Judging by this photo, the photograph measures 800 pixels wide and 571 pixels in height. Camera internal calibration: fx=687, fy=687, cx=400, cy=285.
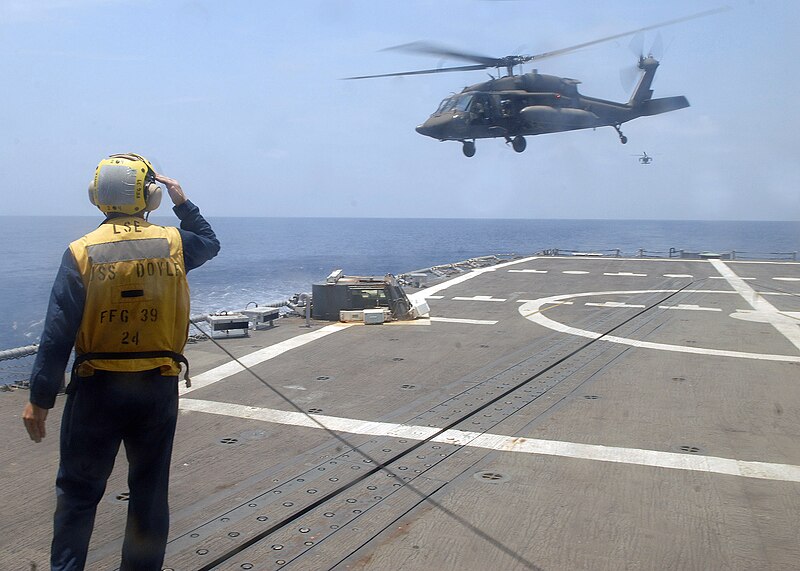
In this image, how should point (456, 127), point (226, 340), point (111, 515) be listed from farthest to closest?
point (456, 127)
point (226, 340)
point (111, 515)

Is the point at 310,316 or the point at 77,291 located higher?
the point at 77,291

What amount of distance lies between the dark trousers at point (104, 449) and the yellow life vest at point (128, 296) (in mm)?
90

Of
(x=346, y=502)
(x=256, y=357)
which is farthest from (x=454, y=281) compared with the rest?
(x=346, y=502)

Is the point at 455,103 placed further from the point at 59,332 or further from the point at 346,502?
the point at 59,332

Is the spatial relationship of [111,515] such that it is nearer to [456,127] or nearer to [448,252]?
[456,127]

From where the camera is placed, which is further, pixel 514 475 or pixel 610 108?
pixel 610 108

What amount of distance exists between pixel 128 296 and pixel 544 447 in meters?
4.15

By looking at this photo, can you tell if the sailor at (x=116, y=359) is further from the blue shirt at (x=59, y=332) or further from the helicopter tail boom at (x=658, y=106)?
the helicopter tail boom at (x=658, y=106)

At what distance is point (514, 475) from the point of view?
5.40 meters

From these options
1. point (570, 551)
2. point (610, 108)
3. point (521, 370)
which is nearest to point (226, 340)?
point (521, 370)

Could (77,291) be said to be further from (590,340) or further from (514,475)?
(590,340)

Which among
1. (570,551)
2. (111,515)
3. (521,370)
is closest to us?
(570,551)

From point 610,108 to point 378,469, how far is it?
13727 millimetres

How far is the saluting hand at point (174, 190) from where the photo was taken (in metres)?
3.40
